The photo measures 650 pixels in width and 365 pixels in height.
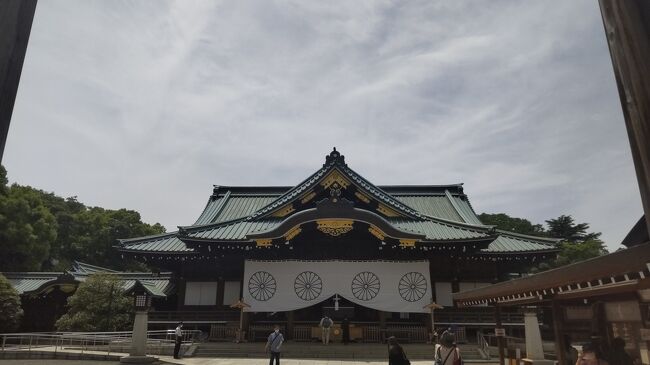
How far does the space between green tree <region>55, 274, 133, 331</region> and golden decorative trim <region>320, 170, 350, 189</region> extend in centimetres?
1137

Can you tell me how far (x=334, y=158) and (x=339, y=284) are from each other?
6.37 meters

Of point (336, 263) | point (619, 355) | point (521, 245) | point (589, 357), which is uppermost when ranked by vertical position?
point (521, 245)

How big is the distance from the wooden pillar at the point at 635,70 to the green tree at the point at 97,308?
2309cm

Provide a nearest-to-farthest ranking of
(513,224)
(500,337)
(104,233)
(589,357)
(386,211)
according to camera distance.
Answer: (589,357)
(500,337)
(386,211)
(104,233)
(513,224)

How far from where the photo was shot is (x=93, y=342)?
767 inches

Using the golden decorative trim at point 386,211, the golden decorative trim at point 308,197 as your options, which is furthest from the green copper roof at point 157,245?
the golden decorative trim at point 386,211

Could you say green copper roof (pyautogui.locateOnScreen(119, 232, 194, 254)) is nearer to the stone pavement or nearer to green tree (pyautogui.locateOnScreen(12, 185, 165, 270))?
the stone pavement

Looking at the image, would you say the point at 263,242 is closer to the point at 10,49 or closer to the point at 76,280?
the point at 76,280

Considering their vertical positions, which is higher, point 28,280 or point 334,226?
point 334,226

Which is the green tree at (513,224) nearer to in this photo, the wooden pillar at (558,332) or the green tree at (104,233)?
A: the green tree at (104,233)

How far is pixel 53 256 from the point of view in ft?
172

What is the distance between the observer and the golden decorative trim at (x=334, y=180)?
71.9 feet

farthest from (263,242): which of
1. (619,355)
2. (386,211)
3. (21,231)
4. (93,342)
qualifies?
(21,231)

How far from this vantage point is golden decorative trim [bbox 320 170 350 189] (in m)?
21.9
